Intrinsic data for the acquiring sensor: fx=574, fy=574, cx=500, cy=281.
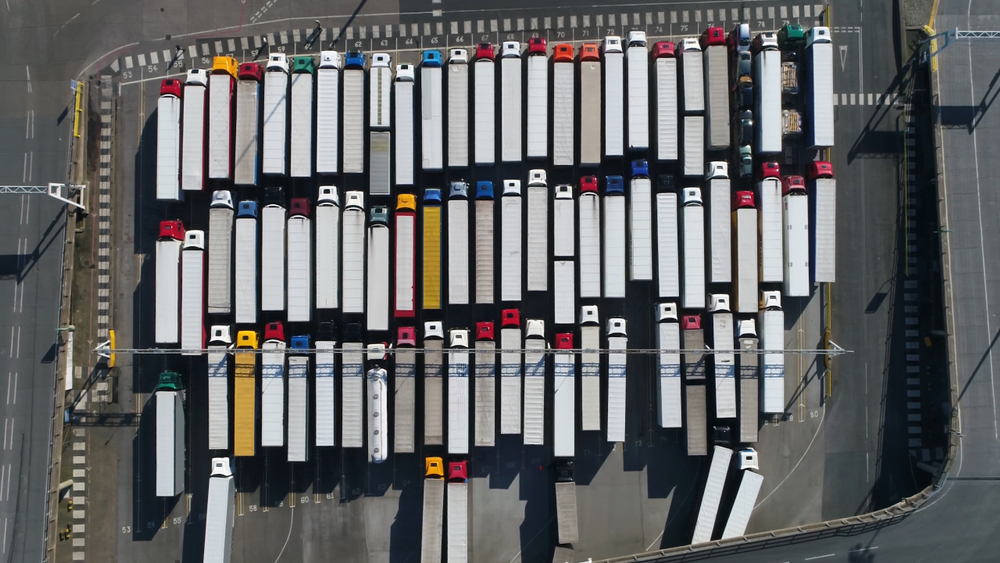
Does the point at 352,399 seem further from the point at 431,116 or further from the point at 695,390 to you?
the point at 695,390

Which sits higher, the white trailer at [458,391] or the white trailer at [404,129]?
the white trailer at [404,129]

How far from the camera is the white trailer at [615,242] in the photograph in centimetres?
→ 3241

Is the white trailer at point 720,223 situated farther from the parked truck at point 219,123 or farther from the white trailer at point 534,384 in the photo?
the parked truck at point 219,123

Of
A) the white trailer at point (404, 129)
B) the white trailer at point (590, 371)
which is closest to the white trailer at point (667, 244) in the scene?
the white trailer at point (590, 371)

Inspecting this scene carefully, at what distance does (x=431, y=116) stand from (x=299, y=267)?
11.3m

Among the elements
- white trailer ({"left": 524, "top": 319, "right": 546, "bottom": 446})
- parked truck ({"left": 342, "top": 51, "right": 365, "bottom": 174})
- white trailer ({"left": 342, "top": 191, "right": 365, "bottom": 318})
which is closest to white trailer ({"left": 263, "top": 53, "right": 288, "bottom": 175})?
parked truck ({"left": 342, "top": 51, "right": 365, "bottom": 174})

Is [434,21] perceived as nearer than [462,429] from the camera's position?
No

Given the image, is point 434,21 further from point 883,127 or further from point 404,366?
point 883,127

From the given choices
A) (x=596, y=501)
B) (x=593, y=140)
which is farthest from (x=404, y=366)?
(x=593, y=140)

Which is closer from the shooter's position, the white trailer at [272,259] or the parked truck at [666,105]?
the white trailer at [272,259]

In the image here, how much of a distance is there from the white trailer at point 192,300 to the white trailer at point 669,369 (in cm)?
2579

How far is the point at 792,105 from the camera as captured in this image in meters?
34.1

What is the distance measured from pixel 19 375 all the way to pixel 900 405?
51.7 metres

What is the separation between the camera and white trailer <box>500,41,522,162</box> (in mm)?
32469
